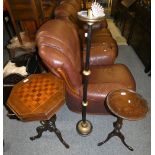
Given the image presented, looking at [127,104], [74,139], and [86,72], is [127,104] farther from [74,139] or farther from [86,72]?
[74,139]

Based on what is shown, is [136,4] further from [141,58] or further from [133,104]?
[133,104]

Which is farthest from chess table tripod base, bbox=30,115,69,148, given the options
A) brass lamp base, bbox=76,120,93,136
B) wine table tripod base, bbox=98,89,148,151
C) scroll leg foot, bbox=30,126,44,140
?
wine table tripod base, bbox=98,89,148,151

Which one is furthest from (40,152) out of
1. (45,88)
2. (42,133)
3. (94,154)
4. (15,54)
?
(15,54)

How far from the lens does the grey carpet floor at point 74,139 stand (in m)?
1.78

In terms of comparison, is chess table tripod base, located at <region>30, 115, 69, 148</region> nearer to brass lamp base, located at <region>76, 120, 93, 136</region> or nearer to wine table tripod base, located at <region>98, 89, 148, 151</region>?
brass lamp base, located at <region>76, 120, 93, 136</region>

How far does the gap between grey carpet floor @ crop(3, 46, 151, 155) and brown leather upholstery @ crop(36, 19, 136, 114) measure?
0.22 m

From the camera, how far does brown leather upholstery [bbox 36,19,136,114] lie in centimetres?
139

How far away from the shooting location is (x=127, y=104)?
154 cm

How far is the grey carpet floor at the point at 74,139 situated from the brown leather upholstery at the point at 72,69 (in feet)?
0.73

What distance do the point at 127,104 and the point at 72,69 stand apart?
60 cm

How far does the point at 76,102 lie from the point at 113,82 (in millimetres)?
452

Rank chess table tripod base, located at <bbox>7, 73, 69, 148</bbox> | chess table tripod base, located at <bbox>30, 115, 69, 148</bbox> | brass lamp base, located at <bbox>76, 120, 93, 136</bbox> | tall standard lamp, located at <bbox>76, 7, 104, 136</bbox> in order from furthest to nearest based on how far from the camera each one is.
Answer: brass lamp base, located at <bbox>76, 120, 93, 136</bbox>, chess table tripod base, located at <bbox>30, 115, 69, 148</bbox>, chess table tripod base, located at <bbox>7, 73, 69, 148</bbox>, tall standard lamp, located at <bbox>76, 7, 104, 136</bbox>

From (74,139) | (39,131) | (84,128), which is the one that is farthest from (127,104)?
(39,131)

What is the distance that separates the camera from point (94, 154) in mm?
1746
